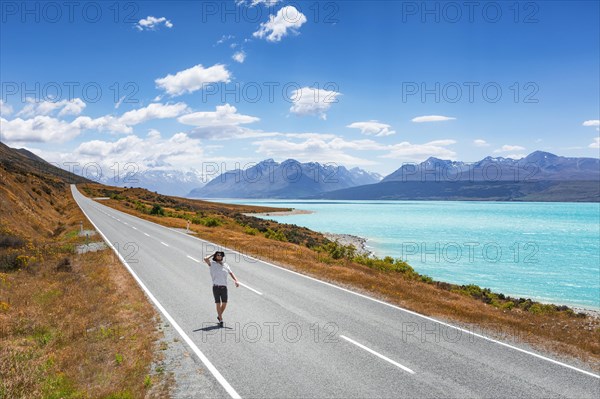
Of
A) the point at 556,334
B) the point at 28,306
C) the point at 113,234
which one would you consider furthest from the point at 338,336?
the point at 113,234

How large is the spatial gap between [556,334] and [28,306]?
18803mm

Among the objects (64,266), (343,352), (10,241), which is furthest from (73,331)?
(10,241)

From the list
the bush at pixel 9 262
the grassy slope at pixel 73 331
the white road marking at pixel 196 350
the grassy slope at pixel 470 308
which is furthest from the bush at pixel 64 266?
the grassy slope at pixel 470 308

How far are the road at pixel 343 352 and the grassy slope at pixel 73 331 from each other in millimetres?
1255

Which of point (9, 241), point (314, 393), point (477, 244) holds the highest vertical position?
point (9, 241)

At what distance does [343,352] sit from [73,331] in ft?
27.3

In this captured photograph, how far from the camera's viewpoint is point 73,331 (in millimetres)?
11758

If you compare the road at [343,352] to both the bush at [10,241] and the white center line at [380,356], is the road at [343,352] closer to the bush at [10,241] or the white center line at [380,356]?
the white center line at [380,356]

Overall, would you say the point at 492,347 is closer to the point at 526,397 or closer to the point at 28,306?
the point at 526,397

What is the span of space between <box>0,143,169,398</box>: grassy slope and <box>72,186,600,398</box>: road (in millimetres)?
1255

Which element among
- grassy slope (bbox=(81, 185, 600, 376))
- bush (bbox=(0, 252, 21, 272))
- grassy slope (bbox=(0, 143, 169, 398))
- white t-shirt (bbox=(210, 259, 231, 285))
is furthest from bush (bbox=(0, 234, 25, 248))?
white t-shirt (bbox=(210, 259, 231, 285))

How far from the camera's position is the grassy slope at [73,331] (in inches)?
324

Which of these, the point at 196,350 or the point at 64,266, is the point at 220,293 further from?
the point at 64,266

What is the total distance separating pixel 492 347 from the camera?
Result: 10703 millimetres
